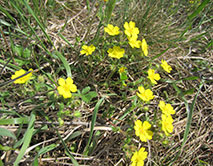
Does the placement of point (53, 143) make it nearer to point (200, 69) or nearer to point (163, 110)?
point (163, 110)

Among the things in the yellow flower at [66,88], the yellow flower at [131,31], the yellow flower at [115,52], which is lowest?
the yellow flower at [66,88]

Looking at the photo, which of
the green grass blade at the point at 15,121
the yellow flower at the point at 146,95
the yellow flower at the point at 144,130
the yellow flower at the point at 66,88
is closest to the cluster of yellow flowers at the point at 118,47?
the yellow flower at the point at 146,95

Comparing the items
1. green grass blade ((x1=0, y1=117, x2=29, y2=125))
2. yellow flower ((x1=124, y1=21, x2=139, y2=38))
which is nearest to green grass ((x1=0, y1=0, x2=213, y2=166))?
green grass blade ((x1=0, y1=117, x2=29, y2=125))

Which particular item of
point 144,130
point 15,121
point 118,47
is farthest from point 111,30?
point 15,121

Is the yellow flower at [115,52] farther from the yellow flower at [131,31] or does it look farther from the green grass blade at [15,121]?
the green grass blade at [15,121]

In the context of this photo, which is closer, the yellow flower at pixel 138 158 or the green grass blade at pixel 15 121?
the green grass blade at pixel 15 121

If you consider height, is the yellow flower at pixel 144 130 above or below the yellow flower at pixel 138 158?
above

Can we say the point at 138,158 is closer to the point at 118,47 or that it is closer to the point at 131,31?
the point at 118,47

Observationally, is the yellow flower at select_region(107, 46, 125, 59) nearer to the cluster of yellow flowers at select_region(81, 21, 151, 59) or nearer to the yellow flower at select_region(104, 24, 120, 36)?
the cluster of yellow flowers at select_region(81, 21, 151, 59)

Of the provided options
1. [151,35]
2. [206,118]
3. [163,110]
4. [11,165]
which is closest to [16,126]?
[11,165]
